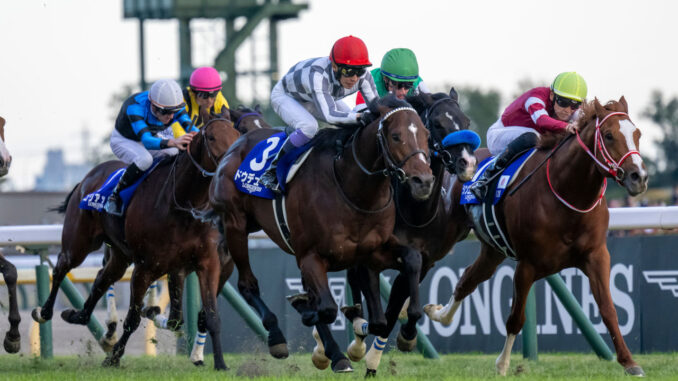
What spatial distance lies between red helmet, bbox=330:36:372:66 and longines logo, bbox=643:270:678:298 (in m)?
3.52

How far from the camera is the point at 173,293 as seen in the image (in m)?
8.48

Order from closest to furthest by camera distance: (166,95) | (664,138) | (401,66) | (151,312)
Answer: (401,66)
(166,95)
(151,312)
(664,138)

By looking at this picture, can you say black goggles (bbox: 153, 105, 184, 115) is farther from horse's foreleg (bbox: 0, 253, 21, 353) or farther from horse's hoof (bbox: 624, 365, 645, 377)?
horse's hoof (bbox: 624, 365, 645, 377)

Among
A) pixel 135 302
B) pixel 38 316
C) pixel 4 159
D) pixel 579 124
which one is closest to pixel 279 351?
pixel 135 302

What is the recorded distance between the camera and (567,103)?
730 cm

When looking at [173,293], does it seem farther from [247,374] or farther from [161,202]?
[247,374]

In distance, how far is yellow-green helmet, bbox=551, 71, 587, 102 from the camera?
23.6 feet

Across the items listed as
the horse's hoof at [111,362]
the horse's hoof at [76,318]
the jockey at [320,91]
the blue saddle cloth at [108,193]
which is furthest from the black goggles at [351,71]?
the horse's hoof at [76,318]

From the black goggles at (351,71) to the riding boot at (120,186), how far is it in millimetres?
2366

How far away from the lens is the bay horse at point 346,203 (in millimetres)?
5887

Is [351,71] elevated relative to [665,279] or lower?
elevated

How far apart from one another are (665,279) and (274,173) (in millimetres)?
3610

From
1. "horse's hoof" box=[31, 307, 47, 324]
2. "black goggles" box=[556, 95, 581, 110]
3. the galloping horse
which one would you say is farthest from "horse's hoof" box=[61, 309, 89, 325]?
"black goggles" box=[556, 95, 581, 110]

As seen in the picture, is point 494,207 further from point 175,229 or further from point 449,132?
point 175,229
